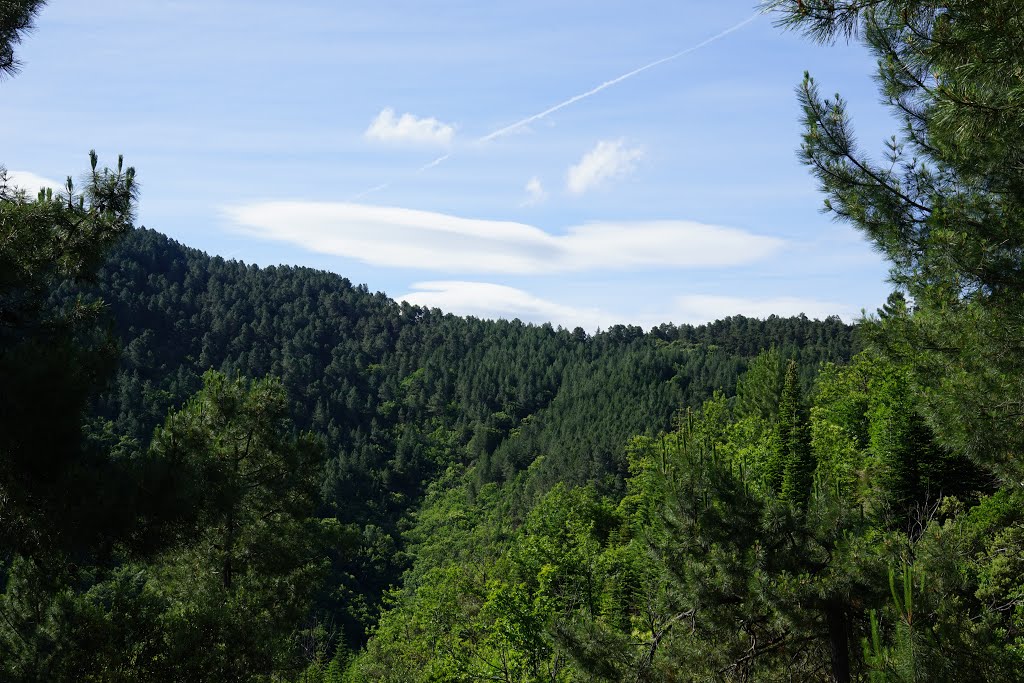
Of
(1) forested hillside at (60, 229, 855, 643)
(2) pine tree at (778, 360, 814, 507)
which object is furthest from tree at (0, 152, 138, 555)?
(1) forested hillside at (60, 229, 855, 643)

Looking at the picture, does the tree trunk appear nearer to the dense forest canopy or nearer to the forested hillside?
the dense forest canopy

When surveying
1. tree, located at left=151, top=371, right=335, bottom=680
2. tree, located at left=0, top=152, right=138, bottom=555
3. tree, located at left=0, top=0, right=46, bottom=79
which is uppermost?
tree, located at left=0, top=0, right=46, bottom=79

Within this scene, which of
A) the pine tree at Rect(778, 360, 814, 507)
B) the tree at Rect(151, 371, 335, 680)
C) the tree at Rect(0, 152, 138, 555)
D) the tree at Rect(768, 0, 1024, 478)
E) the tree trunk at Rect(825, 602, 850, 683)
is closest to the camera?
the tree at Rect(768, 0, 1024, 478)

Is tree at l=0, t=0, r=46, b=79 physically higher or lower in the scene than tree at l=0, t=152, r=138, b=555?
higher

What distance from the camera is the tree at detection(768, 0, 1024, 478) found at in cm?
497

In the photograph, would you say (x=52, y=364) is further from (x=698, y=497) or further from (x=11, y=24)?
(x=698, y=497)

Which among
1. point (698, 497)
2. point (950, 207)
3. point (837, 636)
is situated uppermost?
point (950, 207)

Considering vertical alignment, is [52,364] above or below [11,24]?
below

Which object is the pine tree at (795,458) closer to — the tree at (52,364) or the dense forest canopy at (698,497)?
the dense forest canopy at (698,497)

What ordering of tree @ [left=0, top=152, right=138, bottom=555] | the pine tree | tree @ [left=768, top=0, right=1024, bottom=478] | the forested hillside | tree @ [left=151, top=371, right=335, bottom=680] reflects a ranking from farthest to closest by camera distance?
the forested hillside, the pine tree, tree @ [left=151, top=371, right=335, bottom=680], tree @ [left=0, top=152, right=138, bottom=555], tree @ [left=768, top=0, right=1024, bottom=478]

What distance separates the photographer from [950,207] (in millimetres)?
6828

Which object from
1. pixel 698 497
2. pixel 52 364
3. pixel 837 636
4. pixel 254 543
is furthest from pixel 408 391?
pixel 52 364

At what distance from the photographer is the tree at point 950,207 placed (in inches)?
196

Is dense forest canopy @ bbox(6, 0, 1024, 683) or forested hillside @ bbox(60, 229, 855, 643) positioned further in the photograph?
forested hillside @ bbox(60, 229, 855, 643)
